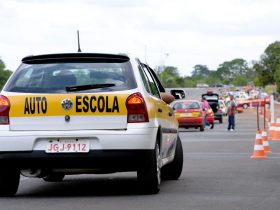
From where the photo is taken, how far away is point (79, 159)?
39.5 feet

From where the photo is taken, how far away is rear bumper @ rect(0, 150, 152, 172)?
39.4 feet

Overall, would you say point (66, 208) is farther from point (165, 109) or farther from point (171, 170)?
point (171, 170)

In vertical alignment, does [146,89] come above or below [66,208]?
above

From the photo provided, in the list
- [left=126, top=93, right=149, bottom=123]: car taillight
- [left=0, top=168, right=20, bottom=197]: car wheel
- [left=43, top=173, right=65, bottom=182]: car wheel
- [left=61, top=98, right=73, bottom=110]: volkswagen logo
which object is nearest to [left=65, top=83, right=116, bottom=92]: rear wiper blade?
[left=61, top=98, right=73, bottom=110]: volkswagen logo

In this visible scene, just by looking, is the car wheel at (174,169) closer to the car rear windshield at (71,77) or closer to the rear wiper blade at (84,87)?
the car rear windshield at (71,77)

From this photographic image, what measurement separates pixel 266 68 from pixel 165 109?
16214cm

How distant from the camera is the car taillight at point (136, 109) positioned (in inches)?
478

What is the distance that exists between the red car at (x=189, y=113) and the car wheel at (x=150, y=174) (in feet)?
101

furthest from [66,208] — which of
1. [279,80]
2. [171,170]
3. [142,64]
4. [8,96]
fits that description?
[279,80]

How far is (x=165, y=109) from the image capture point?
46.4 ft

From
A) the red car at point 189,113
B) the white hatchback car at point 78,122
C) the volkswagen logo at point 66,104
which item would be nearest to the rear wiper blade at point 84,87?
the white hatchback car at point 78,122

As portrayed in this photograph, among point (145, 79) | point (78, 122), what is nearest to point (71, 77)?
point (78, 122)

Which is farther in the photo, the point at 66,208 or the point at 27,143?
the point at 27,143

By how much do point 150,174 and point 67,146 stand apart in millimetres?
1104
